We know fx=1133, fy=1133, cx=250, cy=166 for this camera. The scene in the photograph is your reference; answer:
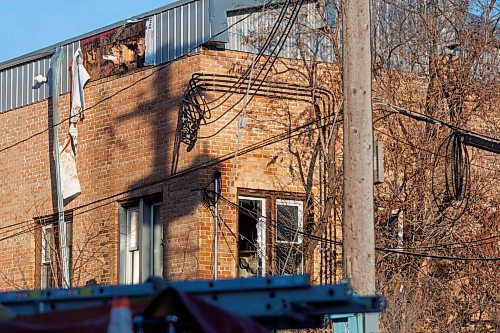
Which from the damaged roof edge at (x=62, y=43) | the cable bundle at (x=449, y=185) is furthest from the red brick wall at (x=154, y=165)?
the cable bundle at (x=449, y=185)

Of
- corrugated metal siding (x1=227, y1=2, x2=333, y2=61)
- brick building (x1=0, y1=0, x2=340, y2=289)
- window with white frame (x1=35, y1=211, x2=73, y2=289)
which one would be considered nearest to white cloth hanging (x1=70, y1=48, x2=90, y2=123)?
brick building (x1=0, y1=0, x2=340, y2=289)

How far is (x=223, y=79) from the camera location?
19750mm

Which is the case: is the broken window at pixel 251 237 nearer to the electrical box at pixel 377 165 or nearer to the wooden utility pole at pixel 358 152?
the electrical box at pixel 377 165

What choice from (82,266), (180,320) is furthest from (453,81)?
(180,320)

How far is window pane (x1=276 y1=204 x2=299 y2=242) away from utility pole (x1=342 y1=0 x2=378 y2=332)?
269 inches

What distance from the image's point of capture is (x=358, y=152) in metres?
13.2

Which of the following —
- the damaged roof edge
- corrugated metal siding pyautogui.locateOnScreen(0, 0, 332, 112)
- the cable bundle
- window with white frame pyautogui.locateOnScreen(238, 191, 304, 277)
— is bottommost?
window with white frame pyautogui.locateOnScreen(238, 191, 304, 277)

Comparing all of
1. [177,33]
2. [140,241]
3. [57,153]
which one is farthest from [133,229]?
[177,33]

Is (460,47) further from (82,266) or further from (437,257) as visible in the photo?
(82,266)

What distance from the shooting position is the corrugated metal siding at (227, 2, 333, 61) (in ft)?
66.1

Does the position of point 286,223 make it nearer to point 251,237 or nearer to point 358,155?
point 251,237

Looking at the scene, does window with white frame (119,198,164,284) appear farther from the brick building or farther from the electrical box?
the electrical box

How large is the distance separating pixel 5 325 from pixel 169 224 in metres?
14.3

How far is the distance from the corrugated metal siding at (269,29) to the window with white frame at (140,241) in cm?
325
